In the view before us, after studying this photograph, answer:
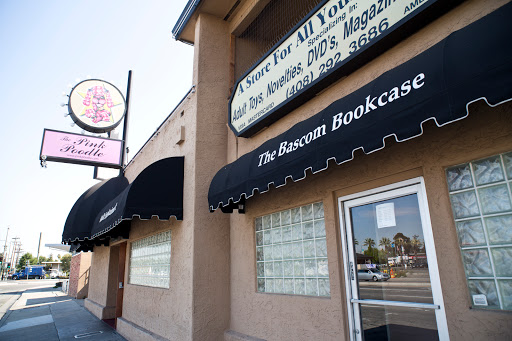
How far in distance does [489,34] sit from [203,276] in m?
5.11

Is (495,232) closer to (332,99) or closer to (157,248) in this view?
(332,99)

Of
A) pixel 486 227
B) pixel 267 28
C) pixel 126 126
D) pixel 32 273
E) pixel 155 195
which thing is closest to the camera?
pixel 486 227

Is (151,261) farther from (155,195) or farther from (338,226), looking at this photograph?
(338,226)

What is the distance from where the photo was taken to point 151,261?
8.05 meters

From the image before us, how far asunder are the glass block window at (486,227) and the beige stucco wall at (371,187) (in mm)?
86

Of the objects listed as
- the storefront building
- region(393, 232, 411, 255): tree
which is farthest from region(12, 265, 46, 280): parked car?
region(393, 232, 411, 255): tree

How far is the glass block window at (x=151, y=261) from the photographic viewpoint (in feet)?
23.7

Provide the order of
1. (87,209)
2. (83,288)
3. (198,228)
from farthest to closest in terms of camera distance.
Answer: (83,288) → (87,209) → (198,228)

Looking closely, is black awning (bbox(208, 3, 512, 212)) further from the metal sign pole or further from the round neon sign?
the round neon sign

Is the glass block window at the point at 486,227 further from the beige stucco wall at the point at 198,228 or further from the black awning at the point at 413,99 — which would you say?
the beige stucco wall at the point at 198,228

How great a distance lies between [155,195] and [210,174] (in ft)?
3.59

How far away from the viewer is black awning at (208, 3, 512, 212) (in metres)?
2.33

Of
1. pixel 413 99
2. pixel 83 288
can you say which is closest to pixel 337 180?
pixel 413 99

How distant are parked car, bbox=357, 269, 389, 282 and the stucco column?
283cm
